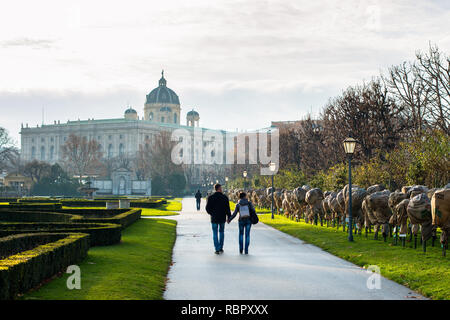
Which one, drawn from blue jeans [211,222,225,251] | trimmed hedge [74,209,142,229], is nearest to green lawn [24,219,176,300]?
blue jeans [211,222,225,251]

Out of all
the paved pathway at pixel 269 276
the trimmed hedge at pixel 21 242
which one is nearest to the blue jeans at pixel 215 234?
the paved pathway at pixel 269 276

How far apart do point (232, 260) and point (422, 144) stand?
434 inches

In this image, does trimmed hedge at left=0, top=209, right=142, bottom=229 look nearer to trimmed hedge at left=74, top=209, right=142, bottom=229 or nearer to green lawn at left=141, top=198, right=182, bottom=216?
trimmed hedge at left=74, top=209, right=142, bottom=229

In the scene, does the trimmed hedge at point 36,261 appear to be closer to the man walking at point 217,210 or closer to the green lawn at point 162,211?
the man walking at point 217,210

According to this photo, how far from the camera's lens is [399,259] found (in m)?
13.9

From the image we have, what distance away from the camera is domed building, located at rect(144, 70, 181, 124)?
16875 cm

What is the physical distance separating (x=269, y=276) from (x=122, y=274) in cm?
263

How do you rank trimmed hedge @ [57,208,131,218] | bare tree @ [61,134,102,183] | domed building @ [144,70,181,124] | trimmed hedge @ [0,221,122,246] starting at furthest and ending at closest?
domed building @ [144,70,181,124], bare tree @ [61,134,102,183], trimmed hedge @ [57,208,131,218], trimmed hedge @ [0,221,122,246]

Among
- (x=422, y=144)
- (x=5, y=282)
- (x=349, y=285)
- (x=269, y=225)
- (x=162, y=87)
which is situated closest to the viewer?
(x=5, y=282)

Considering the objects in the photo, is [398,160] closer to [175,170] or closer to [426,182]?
[426,182]

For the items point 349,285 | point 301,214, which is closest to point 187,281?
point 349,285

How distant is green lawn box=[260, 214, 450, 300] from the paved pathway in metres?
0.30

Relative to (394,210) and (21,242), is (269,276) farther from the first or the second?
(394,210)
